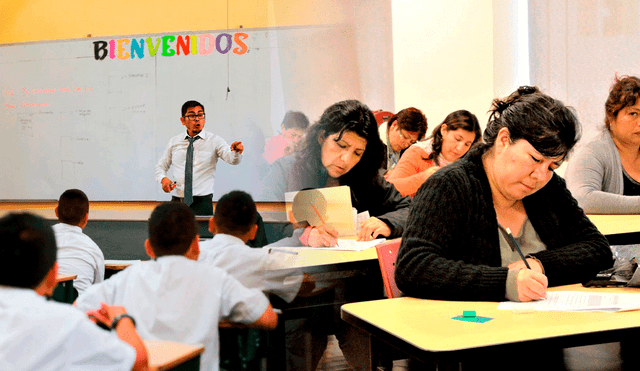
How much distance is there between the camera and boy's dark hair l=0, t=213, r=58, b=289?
89cm

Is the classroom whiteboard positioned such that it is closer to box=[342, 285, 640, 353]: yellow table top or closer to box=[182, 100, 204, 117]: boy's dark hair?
box=[182, 100, 204, 117]: boy's dark hair

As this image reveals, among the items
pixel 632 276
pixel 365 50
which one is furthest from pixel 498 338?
pixel 632 276

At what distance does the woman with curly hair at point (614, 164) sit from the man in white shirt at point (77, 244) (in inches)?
110

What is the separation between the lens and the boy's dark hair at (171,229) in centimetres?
97

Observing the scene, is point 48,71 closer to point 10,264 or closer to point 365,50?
point 10,264

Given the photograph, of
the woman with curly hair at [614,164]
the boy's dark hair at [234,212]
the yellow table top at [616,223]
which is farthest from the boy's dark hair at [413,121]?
the boy's dark hair at [234,212]

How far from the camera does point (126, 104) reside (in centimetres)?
102

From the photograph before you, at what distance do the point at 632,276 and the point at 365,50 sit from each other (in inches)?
42.6

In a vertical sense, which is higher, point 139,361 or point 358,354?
point 139,361

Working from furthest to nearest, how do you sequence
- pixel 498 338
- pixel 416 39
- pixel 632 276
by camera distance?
1. pixel 416 39
2. pixel 632 276
3. pixel 498 338

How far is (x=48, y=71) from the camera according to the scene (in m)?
0.97

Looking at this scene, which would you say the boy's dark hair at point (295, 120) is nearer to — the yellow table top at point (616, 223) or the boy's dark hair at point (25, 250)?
the boy's dark hair at point (25, 250)

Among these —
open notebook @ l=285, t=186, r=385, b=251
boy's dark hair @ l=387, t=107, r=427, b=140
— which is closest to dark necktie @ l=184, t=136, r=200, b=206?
open notebook @ l=285, t=186, r=385, b=251

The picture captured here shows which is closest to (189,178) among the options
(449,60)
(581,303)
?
(581,303)
